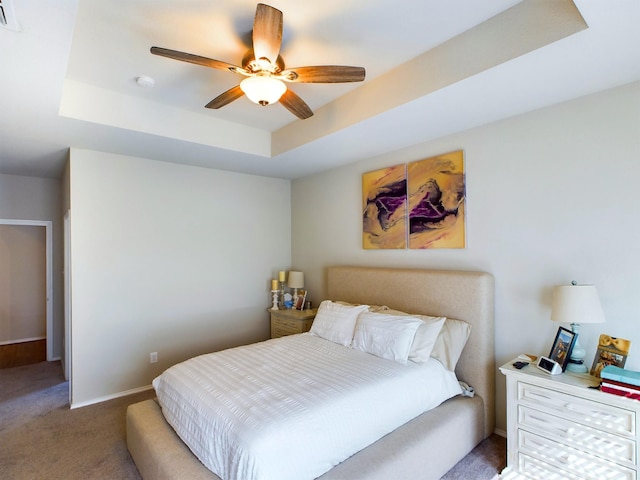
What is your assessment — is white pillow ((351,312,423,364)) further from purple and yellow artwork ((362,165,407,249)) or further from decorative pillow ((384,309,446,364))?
purple and yellow artwork ((362,165,407,249))

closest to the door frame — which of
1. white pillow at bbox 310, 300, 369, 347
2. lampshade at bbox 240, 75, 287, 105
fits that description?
white pillow at bbox 310, 300, 369, 347

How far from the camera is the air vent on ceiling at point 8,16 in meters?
1.38

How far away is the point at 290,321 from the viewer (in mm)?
4086

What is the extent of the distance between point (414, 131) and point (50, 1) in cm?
245

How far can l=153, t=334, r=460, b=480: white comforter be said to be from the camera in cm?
160

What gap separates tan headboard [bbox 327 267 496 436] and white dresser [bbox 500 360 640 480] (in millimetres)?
349

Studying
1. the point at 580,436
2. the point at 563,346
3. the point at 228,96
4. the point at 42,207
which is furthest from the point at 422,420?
the point at 42,207

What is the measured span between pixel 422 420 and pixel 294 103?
228 cm

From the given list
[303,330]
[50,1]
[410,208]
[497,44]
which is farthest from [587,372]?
[50,1]

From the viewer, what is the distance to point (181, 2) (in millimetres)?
1742

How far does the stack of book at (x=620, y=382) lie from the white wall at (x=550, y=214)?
310 millimetres

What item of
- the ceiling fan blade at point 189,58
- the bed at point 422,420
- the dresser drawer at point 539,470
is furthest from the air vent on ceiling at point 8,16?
the dresser drawer at point 539,470

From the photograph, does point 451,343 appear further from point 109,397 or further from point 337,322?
point 109,397

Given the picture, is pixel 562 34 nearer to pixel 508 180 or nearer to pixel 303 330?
pixel 508 180
